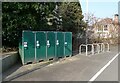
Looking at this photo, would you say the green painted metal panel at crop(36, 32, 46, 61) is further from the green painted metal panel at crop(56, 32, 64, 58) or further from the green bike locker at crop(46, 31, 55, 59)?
the green painted metal panel at crop(56, 32, 64, 58)

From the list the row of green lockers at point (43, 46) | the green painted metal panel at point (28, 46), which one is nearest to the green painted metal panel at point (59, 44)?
the row of green lockers at point (43, 46)

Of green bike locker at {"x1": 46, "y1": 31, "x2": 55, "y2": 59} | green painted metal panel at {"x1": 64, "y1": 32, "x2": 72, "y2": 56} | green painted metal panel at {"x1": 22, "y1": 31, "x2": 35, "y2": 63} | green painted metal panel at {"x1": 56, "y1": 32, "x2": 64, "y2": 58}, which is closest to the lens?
green painted metal panel at {"x1": 22, "y1": 31, "x2": 35, "y2": 63}

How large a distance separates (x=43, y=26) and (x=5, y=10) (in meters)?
4.86

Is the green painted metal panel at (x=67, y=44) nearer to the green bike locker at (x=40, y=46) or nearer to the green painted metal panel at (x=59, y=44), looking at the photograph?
the green painted metal panel at (x=59, y=44)

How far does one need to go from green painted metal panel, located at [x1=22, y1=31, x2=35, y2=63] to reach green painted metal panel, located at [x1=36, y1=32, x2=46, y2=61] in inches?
15.7

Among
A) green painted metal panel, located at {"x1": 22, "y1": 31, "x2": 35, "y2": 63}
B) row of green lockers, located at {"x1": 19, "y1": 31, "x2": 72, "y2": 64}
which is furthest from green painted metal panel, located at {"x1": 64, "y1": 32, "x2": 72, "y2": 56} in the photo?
green painted metal panel, located at {"x1": 22, "y1": 31, "x2": 35, "y2": 63}

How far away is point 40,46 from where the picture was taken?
15234 mm

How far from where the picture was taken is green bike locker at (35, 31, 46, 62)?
49.0 ft

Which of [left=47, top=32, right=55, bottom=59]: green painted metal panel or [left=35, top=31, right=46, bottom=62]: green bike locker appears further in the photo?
[left=47, top=32, right=55, bottom=59]: green painted metal panel

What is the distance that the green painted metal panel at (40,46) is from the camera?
49.2ft

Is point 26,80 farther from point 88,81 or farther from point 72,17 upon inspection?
point 72,17

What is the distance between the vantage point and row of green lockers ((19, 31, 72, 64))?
14.1m

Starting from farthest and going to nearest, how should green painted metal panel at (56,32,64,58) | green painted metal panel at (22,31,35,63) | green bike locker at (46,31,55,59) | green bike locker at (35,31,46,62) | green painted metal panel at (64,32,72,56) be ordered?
green painted metal panel at (64,32,72,56) < green painted metal panel at (56,32,64,58) < green bike locker at (46,31,55,59) < green bike locker at (35,31,46,62) < green painted metal panel at (22,31,35,63)

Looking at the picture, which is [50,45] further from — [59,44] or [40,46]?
[59,44]
